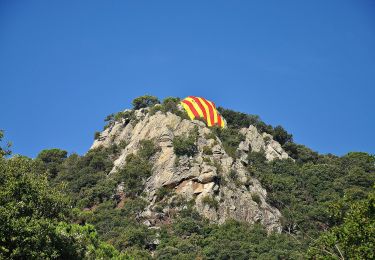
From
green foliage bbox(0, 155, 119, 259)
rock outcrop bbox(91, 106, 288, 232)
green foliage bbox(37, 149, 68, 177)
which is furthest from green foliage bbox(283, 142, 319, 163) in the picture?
green foliage bbox(0, 155, 119, 259)

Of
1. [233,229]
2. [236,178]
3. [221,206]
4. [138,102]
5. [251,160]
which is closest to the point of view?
[233,229]

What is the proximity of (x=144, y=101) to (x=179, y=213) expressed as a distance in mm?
27187

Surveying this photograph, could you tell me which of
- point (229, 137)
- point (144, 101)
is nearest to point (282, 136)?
point (229, 137)

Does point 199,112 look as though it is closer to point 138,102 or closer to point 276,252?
point 138,102

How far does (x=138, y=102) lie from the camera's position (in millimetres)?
81375

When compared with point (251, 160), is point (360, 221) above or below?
below

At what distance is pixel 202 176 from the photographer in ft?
200

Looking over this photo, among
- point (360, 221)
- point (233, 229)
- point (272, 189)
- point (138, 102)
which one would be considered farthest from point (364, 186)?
point (360, 221)

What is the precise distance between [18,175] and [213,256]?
25.6 metres

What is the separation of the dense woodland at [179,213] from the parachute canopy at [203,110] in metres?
2.03

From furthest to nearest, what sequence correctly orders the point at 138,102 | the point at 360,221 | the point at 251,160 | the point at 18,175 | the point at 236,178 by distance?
the point at 138,102
the point at 251,160
the point at 236,178
the point at 18,175
the point at 360,221

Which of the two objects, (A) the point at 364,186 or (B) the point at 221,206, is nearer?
(B) the point at 221,206

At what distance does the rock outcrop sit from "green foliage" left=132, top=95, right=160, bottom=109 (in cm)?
597

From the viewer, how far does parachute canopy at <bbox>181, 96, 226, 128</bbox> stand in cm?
7449
